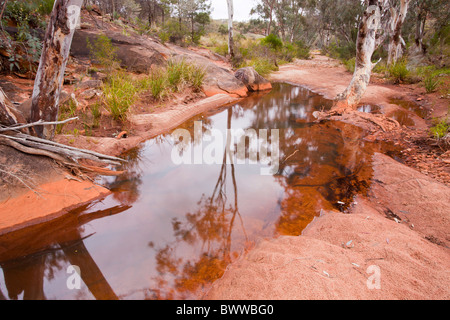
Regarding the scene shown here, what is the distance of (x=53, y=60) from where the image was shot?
3.04 metres

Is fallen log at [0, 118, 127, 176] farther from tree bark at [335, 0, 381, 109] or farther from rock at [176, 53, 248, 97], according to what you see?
tree bark at [335, 0, 381, 109]

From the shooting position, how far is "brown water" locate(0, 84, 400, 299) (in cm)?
209

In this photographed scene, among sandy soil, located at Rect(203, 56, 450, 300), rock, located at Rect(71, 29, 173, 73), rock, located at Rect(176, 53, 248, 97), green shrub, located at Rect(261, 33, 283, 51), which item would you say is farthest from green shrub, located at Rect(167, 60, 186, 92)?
green shrub, located at Rect(261, 33, 283, 51)

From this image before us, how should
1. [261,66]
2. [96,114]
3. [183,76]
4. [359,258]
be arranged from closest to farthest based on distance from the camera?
[359,258] → [96,114] → [183,76] → [261,66]

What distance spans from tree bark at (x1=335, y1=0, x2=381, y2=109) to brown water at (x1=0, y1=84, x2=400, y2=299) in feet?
8.01

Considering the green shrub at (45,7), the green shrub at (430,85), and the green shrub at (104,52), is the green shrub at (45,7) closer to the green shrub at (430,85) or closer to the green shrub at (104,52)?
the green shrub at (104,52)

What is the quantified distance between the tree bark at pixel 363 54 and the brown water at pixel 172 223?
2.44m

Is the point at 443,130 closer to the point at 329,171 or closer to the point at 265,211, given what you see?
the point at 329,171

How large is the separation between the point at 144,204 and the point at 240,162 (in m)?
1.90

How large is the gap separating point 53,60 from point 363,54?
6.76m

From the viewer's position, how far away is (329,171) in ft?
13.1

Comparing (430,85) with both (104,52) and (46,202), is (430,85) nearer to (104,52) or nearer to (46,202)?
(104,52)

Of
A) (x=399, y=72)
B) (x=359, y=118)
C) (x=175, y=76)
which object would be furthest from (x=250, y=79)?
(x=399, y=72)

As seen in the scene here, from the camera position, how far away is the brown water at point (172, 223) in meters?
2.09
